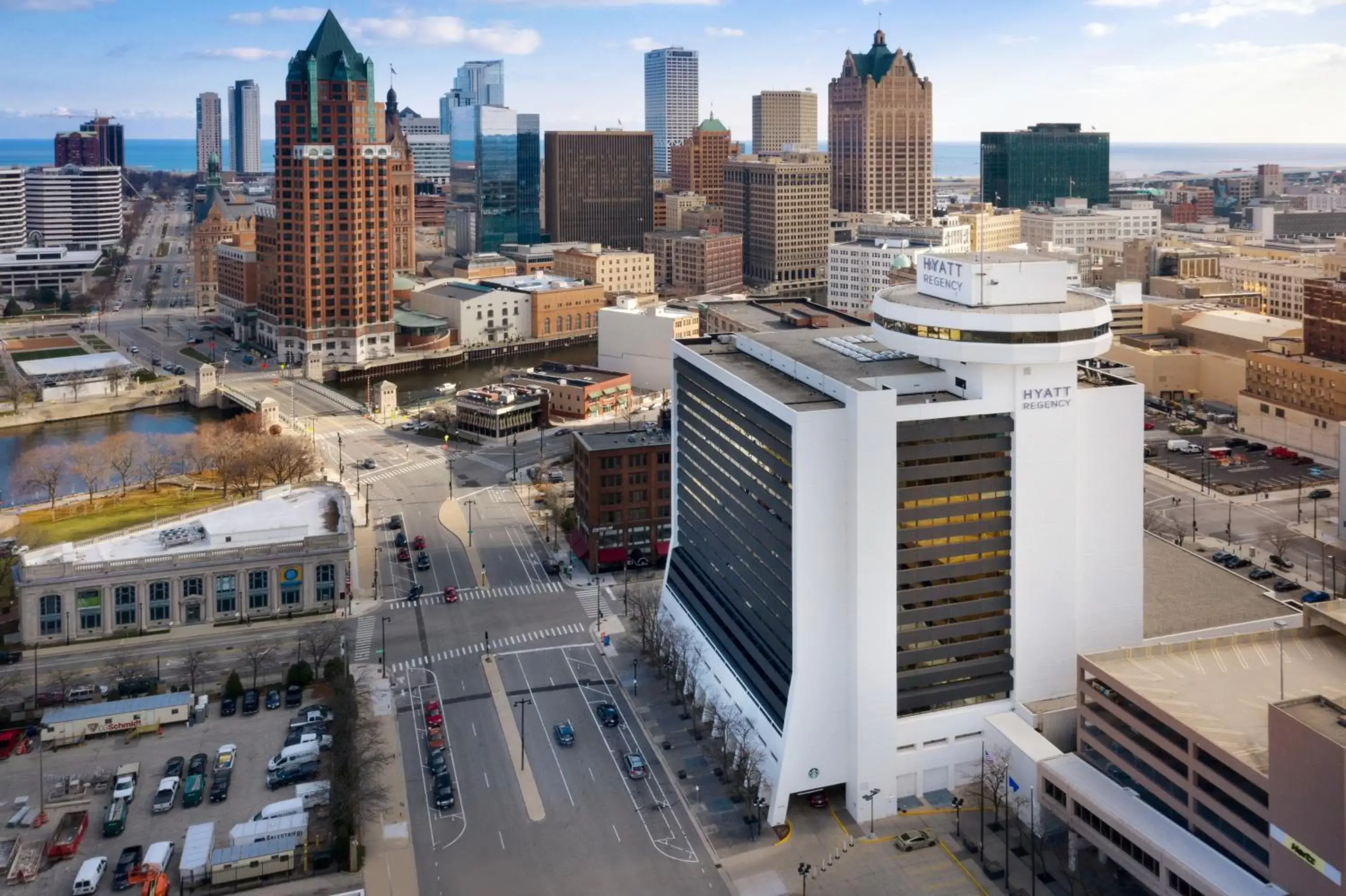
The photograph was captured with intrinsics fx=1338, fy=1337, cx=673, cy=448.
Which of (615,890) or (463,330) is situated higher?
(463,330)

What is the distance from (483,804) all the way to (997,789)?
16.0 m

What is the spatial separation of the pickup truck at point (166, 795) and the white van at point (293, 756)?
292 centimetres

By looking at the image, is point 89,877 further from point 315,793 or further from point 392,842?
point 392,842

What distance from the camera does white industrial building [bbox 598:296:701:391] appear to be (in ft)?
366

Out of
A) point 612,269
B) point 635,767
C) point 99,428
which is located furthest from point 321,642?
point 612,269

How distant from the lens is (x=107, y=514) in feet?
241

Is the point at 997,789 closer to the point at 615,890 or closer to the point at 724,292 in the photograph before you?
the point at 615,890

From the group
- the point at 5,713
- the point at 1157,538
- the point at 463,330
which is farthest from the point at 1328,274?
the point at 5,713

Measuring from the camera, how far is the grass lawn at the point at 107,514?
69.2 m

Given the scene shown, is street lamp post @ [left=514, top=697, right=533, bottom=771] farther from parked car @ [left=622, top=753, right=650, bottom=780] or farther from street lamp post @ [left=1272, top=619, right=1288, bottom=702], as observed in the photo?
street lamp post @ [left=1272, top=619, right=1288, bottom=702]

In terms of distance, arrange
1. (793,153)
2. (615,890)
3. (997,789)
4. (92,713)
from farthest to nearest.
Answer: (793,153)
(92,713)
(997,789)
(615,890)

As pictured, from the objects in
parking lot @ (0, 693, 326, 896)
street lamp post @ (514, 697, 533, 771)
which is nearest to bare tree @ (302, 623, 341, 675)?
parking lot @ (0, 693, 326, 896)

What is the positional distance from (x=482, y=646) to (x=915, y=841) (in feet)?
71.8

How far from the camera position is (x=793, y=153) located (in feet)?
645
